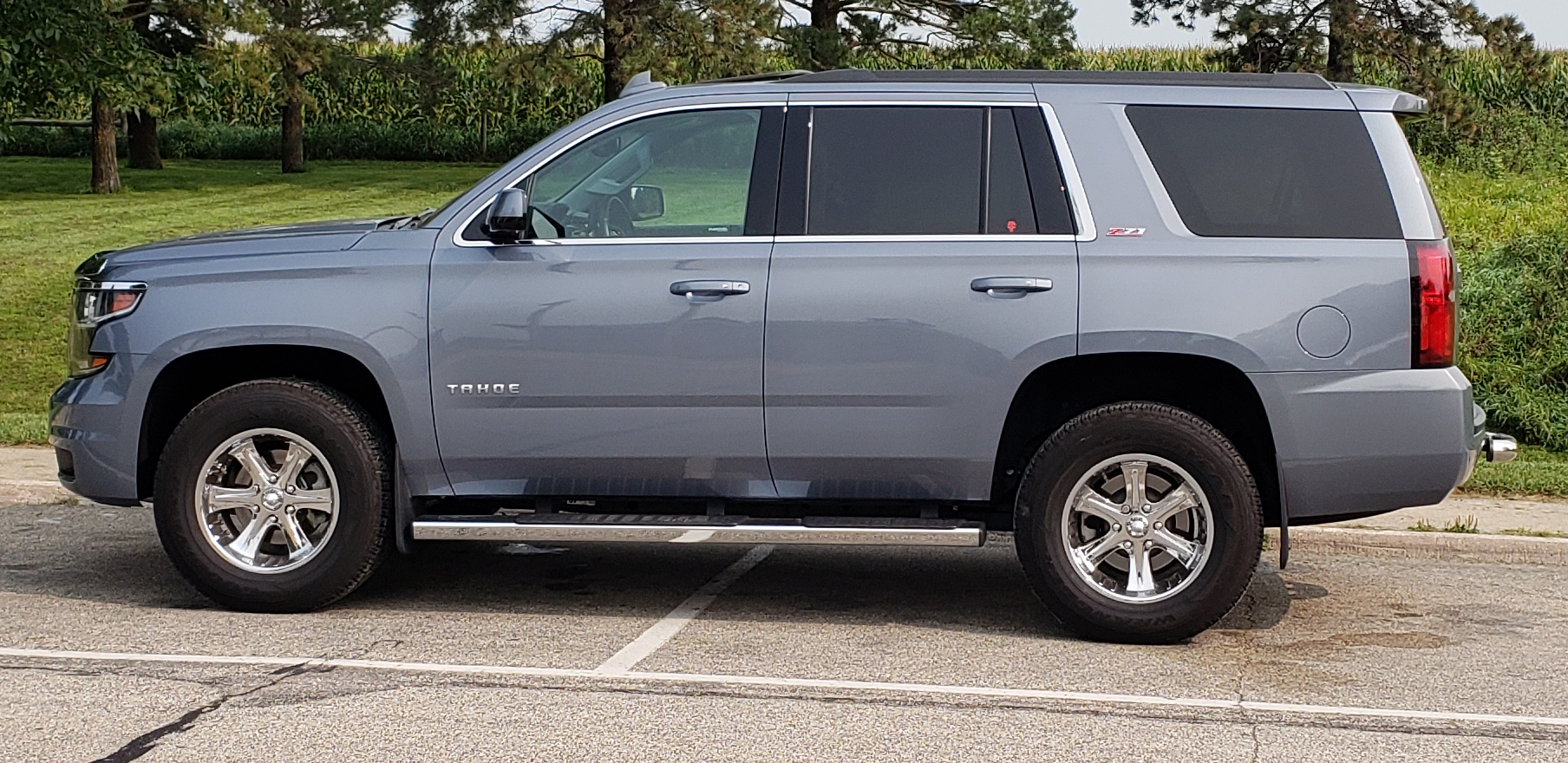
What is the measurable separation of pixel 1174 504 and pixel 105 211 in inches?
918

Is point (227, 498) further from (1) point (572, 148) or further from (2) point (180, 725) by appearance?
(1) point (572, 148)

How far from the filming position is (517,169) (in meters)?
6.88

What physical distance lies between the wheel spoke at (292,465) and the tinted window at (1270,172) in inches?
131

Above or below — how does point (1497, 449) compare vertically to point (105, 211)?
above

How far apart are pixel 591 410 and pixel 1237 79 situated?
268 centimetres

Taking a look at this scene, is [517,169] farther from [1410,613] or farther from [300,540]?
[1410,613]

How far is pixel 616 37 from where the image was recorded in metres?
28.4

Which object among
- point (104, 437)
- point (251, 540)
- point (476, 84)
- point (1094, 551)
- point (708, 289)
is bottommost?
point (251, 540)

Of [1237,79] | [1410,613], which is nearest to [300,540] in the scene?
[1237,79]

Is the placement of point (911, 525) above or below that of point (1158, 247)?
below

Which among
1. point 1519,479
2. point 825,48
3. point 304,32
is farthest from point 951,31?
point 1519,479

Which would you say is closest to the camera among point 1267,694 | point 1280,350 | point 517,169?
point 1267,694

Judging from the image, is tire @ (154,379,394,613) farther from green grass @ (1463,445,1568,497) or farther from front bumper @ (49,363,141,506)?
green grass @ (1463,445,1568,497)

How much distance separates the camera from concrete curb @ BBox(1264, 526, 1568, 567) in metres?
8.66
